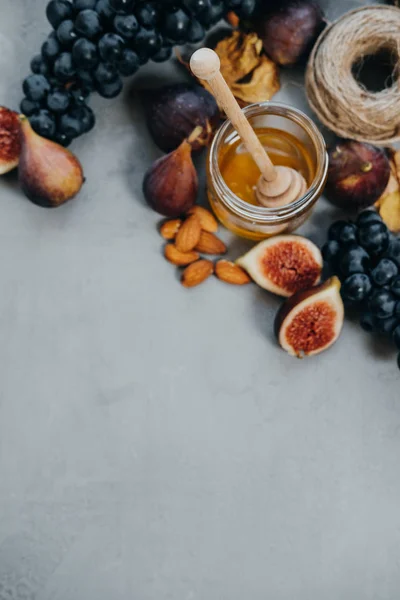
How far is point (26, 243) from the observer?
1263 millimetres

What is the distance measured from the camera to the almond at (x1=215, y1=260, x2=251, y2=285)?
48.5 inches

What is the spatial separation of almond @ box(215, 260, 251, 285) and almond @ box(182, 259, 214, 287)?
0.01 meters

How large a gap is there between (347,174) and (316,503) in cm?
50

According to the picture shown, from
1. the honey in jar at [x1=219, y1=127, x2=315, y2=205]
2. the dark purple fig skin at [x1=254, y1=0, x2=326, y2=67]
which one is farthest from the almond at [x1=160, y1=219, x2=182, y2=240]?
the dark purple fig skin at [x1=254, y1=0, x2=326, y2=67]

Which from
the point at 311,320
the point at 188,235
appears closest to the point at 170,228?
the point at 188,235

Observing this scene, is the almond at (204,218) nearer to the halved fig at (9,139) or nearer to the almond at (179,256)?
the almond at (179,256)

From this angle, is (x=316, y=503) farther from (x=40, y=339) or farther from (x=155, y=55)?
(x=155, y=55)

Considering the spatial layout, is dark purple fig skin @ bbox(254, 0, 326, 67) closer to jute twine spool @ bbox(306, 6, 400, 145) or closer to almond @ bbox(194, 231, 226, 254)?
jute twine spool @ bbox(306, 6, 400, 145)

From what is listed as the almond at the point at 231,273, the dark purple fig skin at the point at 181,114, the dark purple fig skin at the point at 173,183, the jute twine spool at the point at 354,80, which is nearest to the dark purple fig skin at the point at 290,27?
the jute twine spool at the point at 354,80

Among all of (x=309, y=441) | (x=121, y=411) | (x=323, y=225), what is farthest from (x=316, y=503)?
(x=323, y=225)

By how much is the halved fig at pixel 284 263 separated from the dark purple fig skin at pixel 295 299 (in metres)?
0.03

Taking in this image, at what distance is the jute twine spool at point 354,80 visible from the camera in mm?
1176

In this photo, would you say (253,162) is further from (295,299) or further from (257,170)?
(295,299)

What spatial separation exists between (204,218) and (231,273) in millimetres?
99
